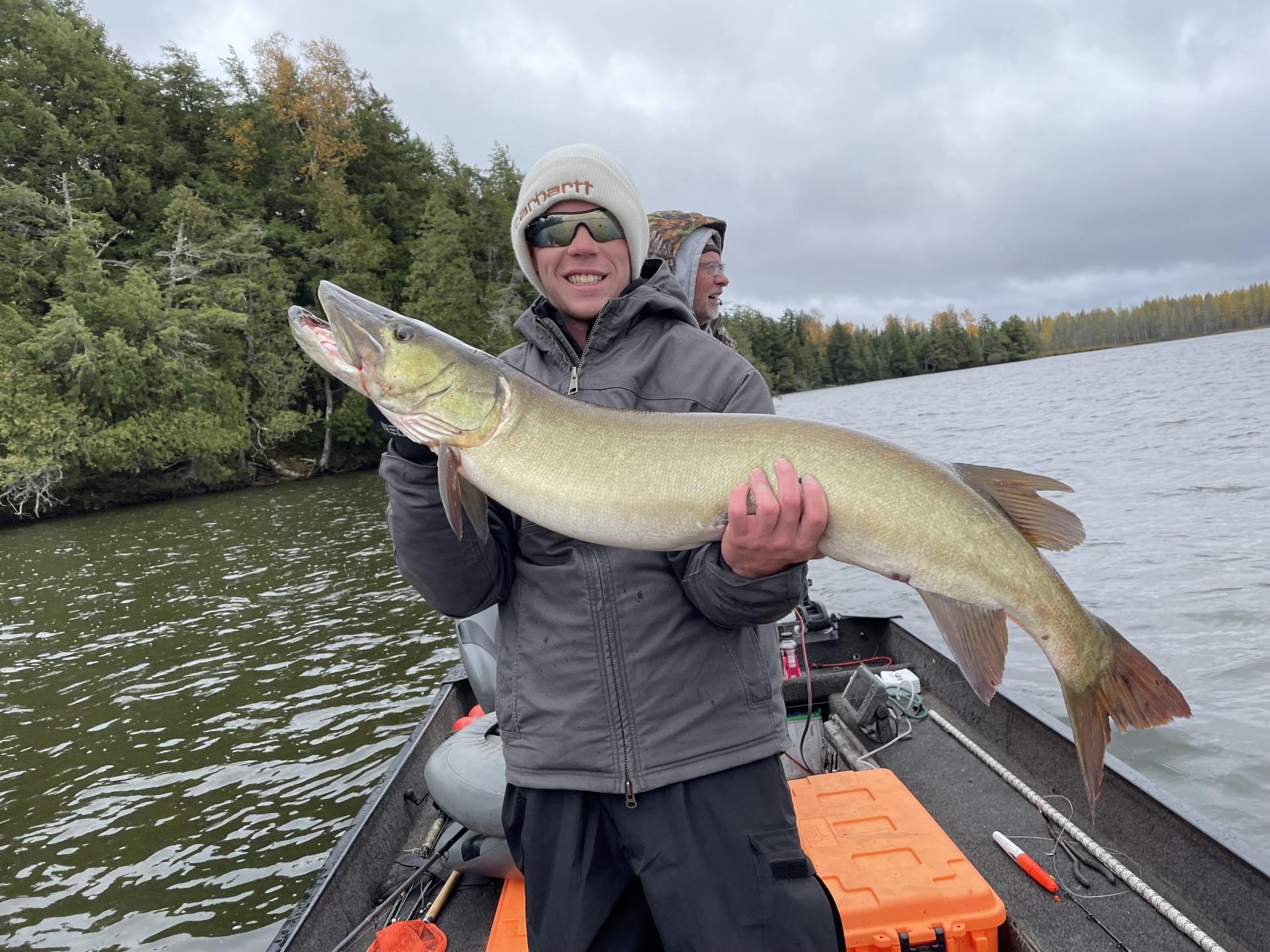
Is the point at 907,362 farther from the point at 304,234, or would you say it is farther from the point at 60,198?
the point at 60,198

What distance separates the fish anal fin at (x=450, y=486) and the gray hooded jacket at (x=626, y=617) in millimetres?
54

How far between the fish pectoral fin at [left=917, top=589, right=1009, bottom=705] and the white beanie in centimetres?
129

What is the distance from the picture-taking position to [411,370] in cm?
201

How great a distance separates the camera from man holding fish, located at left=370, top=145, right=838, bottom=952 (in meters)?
1.61

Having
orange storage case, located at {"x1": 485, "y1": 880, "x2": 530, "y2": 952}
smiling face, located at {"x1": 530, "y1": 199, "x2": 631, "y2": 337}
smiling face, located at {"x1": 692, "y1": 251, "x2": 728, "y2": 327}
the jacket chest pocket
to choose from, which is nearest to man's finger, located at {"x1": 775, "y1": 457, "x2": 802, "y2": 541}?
the jacket chest pocket

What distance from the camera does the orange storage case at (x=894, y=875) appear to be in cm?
237

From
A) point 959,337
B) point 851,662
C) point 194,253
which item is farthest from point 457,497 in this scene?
point 959,337

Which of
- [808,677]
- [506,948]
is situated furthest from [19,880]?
[808,677]

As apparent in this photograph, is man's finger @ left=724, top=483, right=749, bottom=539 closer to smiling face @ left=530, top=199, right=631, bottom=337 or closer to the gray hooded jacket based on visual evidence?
the gray hooded jacket

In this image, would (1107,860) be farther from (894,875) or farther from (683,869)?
(683,869)

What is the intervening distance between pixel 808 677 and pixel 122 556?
15770mm

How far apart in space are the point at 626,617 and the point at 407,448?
0.74 meters

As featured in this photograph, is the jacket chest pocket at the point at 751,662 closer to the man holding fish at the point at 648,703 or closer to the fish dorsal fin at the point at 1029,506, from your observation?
the man holding fish at the point at 648,703

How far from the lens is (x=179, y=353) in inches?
985
